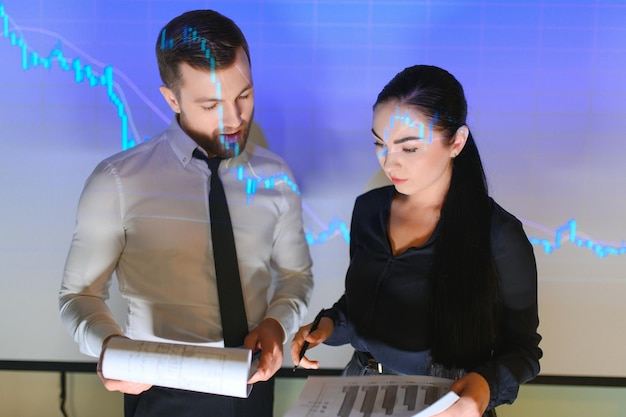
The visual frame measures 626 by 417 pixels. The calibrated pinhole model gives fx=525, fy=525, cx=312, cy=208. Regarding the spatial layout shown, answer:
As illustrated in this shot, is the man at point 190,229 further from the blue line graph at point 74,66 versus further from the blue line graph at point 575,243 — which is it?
the blue line graph at point 575,243

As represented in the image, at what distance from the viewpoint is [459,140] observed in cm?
116

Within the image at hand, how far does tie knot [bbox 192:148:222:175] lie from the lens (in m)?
1.36

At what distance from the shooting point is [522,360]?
1.10m

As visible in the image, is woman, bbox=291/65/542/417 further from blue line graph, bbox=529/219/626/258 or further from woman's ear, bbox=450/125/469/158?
blue line graph, bbox=529/219/626/258

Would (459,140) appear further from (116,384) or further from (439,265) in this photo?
(116,384)

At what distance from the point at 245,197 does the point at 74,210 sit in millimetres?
587

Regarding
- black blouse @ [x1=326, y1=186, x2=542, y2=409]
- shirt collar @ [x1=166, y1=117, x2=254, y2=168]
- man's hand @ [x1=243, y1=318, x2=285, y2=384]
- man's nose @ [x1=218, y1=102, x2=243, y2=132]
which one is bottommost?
man's hand @ [x1=243, y1=318, x2=285, y2=384]

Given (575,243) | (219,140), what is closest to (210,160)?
(219,140)

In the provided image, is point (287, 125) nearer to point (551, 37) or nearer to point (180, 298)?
point (180, 298)

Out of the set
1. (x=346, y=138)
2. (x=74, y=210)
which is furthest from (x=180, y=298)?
(x=346, y=138)

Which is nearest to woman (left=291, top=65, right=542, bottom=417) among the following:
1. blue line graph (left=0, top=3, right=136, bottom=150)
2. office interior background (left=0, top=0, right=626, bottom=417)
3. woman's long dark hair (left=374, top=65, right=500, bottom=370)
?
woman's long dark hair (left=374, top=65, right=500, bottom=370)

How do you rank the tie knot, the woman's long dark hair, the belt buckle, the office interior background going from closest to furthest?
the woman's long dark hair → the belt buckle → the tie knot → the office interior background

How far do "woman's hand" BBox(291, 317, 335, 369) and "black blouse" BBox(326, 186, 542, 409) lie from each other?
61mm

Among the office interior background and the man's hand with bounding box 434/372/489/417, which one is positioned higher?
the office interior background
